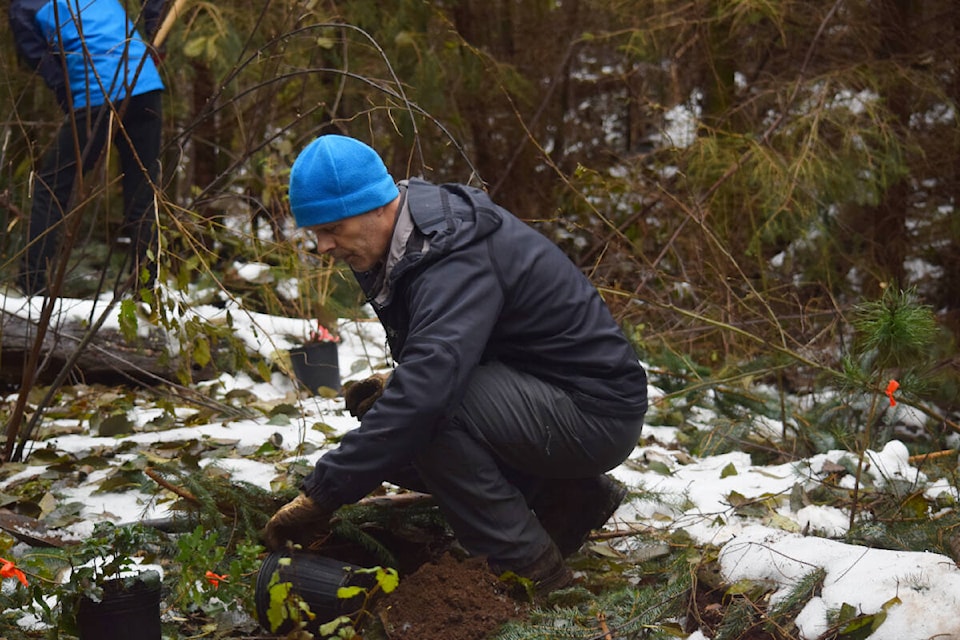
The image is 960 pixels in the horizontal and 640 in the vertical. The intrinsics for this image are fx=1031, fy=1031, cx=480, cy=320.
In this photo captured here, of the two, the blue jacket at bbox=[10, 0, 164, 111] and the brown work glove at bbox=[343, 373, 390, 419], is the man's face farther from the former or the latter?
the blue jacket at bbox=[10, 0, 164, 111]

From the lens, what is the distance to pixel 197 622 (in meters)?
2.45

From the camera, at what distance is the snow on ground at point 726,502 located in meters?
2.11

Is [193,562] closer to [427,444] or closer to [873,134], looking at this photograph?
[427,444]

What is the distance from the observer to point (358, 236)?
242 centimetres

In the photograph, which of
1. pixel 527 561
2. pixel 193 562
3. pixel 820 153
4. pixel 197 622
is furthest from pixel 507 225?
pixel 820 153

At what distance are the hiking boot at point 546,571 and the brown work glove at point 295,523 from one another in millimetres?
447

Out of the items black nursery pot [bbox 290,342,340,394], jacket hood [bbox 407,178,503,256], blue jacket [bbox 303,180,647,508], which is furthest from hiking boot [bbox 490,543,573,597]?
black nursery pot [bbox 290,342,340,394]

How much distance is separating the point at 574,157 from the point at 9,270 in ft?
13.5

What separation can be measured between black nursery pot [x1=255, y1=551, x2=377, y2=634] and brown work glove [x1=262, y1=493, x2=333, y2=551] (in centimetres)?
7

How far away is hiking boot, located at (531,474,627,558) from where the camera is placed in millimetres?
2799

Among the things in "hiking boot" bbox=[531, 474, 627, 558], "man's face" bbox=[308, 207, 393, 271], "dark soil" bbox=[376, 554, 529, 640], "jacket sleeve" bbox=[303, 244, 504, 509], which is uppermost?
"man's face" bbox=[308, 207, 393, 271]

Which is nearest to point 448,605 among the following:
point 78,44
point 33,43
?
point 78,44

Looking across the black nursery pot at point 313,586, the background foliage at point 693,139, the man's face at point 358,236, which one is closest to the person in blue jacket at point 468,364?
the man's face at point 358,236

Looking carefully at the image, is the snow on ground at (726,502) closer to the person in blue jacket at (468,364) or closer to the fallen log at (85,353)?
the fallen log at (85,353)
